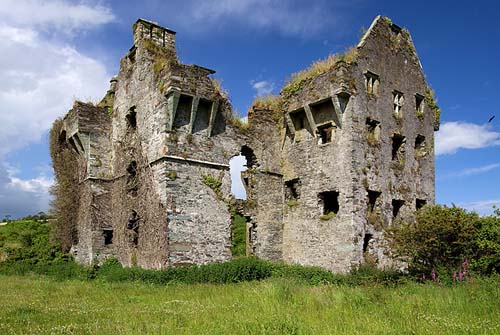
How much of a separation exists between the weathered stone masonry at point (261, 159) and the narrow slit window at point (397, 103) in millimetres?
64

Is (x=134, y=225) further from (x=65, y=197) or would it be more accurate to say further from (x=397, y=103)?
(x=397, y=103)

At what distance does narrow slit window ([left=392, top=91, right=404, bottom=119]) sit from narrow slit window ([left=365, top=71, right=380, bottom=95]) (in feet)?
4.41

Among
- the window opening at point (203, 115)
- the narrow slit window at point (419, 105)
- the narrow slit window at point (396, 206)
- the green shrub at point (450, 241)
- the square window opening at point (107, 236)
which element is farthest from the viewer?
the narrow slit window at point (419, 105)

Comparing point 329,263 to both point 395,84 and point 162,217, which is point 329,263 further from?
point 395,84

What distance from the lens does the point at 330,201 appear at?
1994 cm

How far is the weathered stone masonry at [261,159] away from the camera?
17.8 m

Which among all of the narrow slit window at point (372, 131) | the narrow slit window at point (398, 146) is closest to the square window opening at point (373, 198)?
the narrow slit window at point (372, 131)

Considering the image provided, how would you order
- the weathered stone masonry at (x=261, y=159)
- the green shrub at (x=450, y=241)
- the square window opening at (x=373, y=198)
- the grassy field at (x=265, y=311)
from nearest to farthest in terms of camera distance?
the grassy field at (x=265, y=311) < the green shrub at (x=450, y=241) < the weathered stone masonry at (x=261, y=159) < the square window opening at (x=373, y=198)

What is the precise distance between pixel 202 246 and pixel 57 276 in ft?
24.9

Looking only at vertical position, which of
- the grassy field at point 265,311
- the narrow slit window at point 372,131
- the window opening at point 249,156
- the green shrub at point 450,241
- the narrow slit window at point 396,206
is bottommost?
the grassy field at point 265,311

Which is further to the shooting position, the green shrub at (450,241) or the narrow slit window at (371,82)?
the narrow slit window at (371,82)

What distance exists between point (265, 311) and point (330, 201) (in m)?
10.9

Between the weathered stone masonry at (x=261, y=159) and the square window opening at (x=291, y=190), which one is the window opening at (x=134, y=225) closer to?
the weathered stone masonry at (x=261, y=159)

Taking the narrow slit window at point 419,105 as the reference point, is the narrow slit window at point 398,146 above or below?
below
